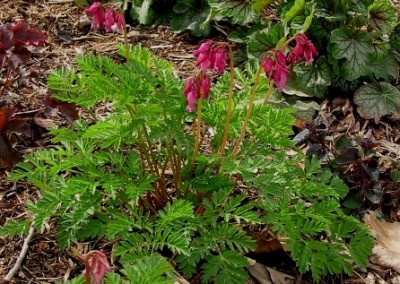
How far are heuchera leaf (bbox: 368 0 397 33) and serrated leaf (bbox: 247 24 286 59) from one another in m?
0.49

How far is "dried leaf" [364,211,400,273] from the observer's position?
2.94 meters

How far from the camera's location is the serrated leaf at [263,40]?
388cm

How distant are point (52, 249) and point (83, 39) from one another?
1.71 meters

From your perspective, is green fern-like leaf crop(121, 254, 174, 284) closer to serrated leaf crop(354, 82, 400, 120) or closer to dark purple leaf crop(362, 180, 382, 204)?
dark purple leaf crop(362, 180, 382, 204)

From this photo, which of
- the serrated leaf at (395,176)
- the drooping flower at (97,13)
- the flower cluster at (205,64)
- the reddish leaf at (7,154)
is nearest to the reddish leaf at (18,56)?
the reddish leaf at (7,154)

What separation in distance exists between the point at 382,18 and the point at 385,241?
1360 mm

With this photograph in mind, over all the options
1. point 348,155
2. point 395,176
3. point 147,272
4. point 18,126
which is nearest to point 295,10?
point 348,155

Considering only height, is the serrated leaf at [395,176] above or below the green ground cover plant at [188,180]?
below

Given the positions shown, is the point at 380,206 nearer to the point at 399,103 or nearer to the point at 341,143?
the point at 341,143

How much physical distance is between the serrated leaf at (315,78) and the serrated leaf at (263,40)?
0.70ft

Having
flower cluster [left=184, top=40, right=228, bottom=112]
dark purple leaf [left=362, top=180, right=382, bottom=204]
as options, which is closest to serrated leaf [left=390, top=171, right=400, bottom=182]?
dark purple leaf [left=362, top=180, right=382, bottom=204]

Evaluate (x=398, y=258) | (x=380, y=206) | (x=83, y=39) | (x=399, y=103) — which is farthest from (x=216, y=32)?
(x=398, y=258)

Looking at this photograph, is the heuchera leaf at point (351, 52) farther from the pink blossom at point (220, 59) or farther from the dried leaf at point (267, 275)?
the pink blossom at point (220, 59)

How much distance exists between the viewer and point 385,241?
302cm
